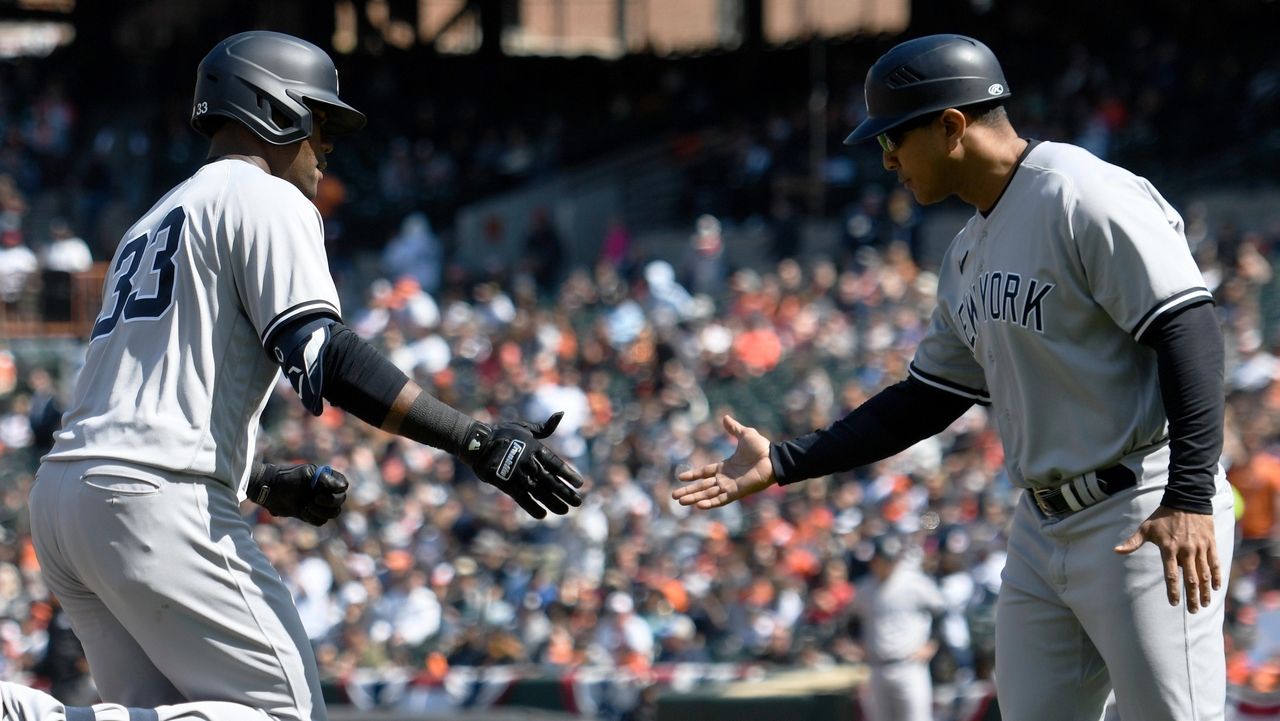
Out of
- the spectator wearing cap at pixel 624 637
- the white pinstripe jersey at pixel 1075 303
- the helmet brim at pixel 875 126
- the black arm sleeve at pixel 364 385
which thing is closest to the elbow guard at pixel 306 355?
the black arm sleeve at pixel 364 385

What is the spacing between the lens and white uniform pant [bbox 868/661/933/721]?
30.4 ft

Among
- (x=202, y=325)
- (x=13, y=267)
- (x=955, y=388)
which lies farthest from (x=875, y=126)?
(x=13, y=267)

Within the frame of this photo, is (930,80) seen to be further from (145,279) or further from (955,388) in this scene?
(145,279)

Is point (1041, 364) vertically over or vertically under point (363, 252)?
over

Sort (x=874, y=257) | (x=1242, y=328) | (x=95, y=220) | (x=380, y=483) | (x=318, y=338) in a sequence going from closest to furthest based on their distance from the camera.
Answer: (x=318, y=338) < (x=1242, y=328) < (x=380, y=483) < (x=874, y=257) < (x=95, y=220)

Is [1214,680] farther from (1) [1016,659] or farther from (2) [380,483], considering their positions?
(2) [380,483]

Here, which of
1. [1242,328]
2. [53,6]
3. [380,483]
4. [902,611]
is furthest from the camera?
[53,6]

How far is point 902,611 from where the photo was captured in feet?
31.6

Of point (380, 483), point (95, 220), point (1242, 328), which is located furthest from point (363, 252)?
point (1242, 328)

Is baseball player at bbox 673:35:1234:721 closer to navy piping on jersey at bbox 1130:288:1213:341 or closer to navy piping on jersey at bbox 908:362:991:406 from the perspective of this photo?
navy piping on jersey at bbox 1130:288:1213:341

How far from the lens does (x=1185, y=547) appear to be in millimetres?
3395

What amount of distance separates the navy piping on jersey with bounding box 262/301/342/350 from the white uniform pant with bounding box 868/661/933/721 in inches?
253

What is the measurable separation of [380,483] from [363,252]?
6.22m

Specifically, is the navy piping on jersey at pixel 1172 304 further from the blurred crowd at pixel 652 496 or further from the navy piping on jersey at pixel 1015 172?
the blurred crowd at pixel 652 496
